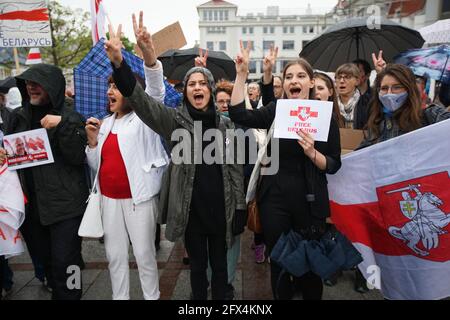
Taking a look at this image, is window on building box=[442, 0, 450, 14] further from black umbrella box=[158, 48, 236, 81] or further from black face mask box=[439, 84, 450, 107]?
black face mask box=[439, 84, 450, 107]

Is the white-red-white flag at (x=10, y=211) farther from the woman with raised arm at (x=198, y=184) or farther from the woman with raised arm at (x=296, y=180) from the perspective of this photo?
the woman with raised arm at (x=296, y=180)

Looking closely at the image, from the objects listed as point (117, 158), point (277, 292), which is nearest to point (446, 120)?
point (277, 292)

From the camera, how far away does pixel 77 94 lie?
276 cm

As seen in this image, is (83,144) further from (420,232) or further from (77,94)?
(420,232)

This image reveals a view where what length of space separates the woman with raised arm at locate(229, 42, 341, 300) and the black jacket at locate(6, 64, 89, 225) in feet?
4.28

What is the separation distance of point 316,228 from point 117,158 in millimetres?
1585

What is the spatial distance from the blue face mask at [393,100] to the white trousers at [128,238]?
1923mm

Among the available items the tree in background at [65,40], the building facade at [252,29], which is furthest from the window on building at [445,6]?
the building facade at [252,29]

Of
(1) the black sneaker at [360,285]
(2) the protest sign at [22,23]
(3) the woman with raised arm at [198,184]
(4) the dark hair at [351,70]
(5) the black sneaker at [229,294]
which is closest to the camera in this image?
(3) the woman with raised arm at [198,184]

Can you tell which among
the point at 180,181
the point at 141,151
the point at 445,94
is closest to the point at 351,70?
the point at 445,94

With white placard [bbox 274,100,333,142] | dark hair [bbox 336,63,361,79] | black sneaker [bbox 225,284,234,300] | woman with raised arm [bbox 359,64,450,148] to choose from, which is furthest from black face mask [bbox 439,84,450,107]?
black sneaker [bbox 225,284,234,300]

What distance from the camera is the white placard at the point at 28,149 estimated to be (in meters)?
2.58

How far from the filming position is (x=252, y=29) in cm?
7394

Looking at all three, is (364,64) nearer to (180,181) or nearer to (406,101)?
(406,101)
